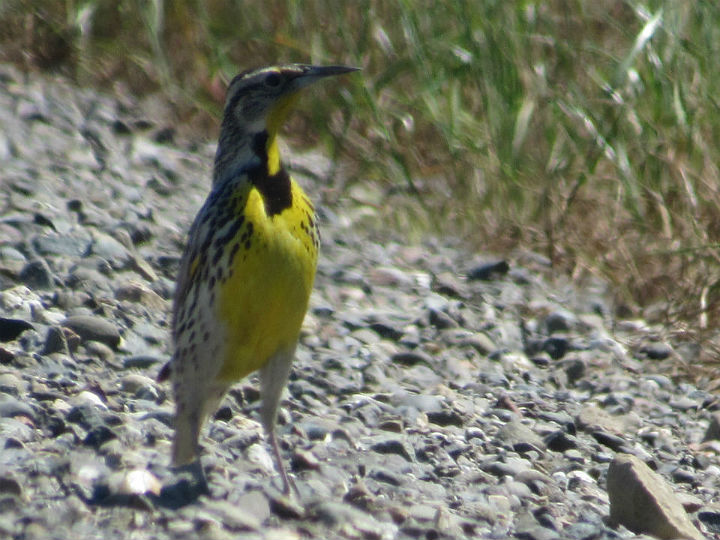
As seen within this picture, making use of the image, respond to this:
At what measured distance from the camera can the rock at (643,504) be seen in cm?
452

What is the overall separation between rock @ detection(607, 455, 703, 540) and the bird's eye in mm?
1821

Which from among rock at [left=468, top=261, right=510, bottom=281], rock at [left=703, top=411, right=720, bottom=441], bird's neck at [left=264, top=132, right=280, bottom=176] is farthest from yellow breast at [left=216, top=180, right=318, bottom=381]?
rock at [left=468, top=261, right=510, bottom=281]

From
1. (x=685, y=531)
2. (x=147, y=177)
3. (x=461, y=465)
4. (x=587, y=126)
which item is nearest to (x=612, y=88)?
(x=587, y=126)

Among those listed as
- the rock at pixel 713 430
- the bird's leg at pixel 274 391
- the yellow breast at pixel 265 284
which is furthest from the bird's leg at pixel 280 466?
the rock at pixel 713 430

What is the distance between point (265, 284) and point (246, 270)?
0.08 m

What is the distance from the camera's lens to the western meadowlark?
173 inches

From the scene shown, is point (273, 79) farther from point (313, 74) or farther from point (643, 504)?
point (643, 504)

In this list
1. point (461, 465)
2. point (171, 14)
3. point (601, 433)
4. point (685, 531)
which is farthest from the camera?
point (171, 14)

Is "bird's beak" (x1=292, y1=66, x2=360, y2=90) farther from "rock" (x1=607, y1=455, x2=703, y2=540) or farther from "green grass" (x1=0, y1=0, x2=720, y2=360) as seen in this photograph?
"green grass" (x1=0, y1=0, x2=720, y2=360)

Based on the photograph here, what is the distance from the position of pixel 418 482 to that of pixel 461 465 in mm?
382

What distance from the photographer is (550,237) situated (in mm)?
8172

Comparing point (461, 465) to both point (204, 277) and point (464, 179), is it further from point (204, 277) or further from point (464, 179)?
point (464, 179)

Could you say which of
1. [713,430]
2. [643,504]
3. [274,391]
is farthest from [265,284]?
[713,430]

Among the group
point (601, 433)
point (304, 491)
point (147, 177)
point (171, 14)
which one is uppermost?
point (171, 14)
